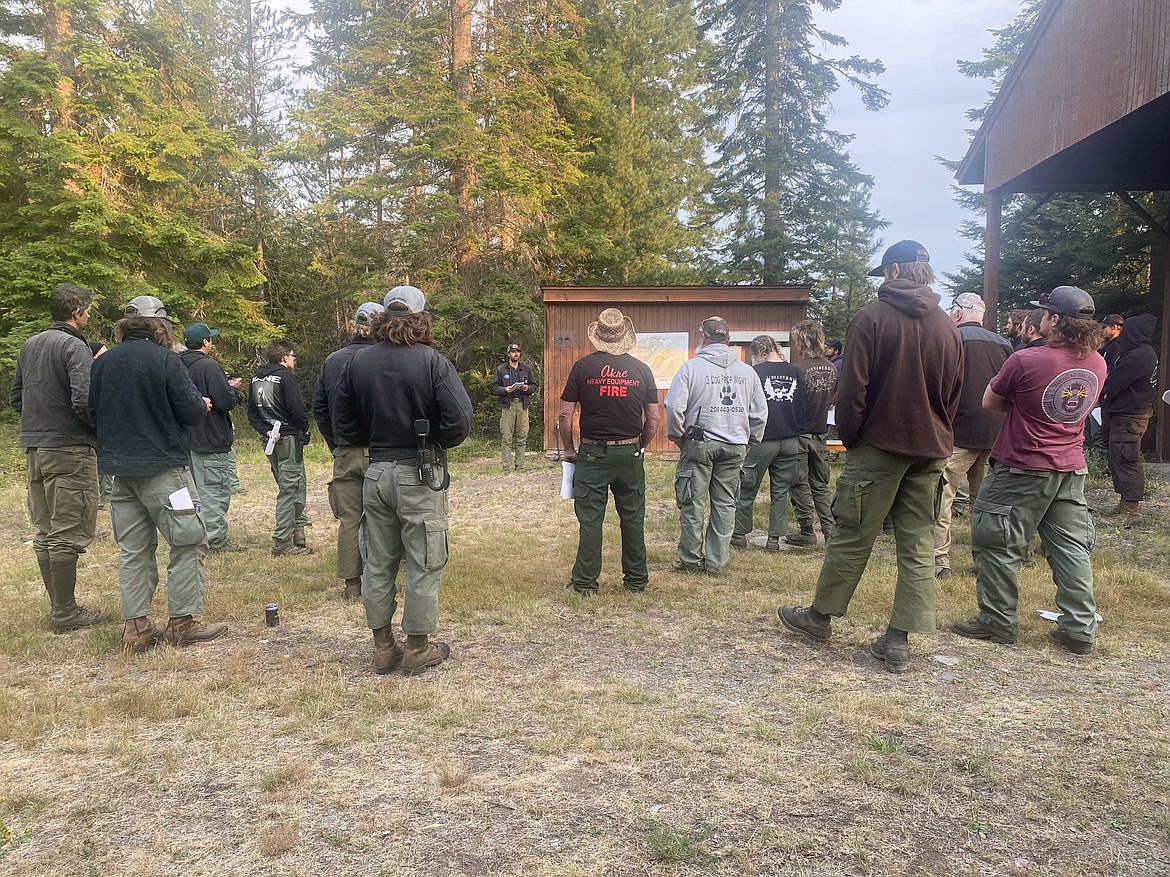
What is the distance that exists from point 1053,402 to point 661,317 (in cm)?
931

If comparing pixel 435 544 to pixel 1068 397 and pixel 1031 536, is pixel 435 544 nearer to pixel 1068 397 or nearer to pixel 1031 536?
pixel 1031 536

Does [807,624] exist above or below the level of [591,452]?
below

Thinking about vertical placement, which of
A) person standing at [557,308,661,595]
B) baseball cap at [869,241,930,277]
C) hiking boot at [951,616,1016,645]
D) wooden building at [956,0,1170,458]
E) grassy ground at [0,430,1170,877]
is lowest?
grassy ground at [0,430,1170,877]

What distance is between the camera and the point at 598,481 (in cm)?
517

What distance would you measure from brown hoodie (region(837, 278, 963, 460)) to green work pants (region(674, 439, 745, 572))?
192 centimetres

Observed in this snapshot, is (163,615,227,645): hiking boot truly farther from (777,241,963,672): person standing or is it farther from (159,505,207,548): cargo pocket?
(777,241,963,672): person standing

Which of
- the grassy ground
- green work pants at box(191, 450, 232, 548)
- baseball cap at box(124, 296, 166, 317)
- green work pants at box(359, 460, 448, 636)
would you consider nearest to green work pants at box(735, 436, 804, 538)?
the grassy ground

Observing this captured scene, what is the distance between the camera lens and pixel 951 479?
5734mm

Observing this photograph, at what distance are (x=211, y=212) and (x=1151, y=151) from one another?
1979 cm

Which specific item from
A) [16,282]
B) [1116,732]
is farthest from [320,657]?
[16,282]

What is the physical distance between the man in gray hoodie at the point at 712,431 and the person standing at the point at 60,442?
418 centimetres

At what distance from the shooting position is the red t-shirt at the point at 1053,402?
413 centimetres

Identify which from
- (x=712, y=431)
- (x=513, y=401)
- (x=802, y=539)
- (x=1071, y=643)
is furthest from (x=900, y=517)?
(x=513, y=401)

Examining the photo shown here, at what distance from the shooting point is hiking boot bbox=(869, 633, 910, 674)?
12.9 ft
